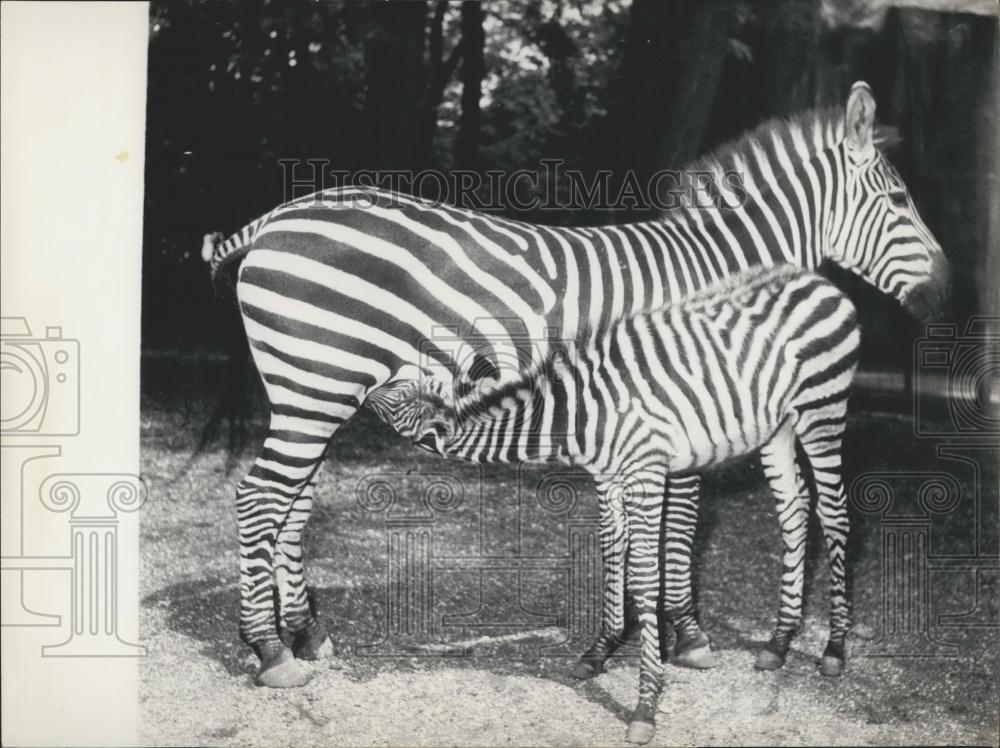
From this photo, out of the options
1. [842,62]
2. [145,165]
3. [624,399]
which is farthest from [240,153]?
[842,62]

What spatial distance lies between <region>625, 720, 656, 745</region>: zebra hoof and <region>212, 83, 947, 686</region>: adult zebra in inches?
10.3

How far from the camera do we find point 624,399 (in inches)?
147

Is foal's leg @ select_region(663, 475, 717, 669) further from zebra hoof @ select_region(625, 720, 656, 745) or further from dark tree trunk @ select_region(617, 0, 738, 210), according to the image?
dark tree trunk @ select_region(617, 0, 738, 210)

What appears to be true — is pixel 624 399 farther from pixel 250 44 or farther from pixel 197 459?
pixel 250 44

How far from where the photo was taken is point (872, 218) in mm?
3941

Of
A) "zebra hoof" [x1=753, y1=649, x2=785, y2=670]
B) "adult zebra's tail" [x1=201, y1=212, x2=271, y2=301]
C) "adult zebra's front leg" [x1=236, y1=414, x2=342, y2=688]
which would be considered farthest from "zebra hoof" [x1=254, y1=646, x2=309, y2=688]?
"zebra hoof" [x1=753, y1=649, x2=785, y2=670]

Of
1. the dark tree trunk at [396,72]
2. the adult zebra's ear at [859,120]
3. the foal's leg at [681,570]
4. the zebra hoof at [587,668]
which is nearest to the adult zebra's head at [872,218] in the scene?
the adult zebra's ear at [859,120]

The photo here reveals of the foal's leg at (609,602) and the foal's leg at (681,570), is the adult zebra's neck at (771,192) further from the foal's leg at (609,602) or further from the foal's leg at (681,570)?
the foal's leg at (609,602)

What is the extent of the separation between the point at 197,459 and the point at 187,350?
454mm

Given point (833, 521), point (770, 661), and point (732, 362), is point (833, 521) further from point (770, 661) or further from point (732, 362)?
point (732, 362)

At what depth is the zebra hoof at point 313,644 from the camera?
3861mm

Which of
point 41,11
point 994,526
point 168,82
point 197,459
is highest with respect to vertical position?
point 41,11

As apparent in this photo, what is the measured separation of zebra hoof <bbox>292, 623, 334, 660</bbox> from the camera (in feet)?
12.7

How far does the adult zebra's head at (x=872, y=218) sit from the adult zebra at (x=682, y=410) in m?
0.20
